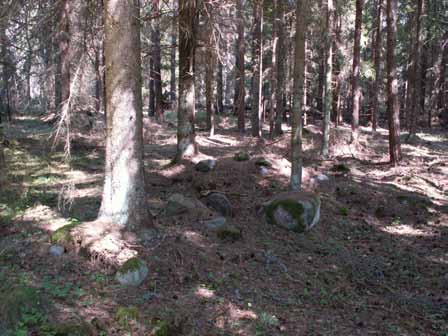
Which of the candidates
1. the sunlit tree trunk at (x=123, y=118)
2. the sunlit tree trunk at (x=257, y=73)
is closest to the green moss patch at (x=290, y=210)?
the sunlit tree trunk at (x=123, y=118)

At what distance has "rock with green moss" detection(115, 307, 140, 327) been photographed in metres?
5.09

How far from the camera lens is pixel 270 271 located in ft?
25.1

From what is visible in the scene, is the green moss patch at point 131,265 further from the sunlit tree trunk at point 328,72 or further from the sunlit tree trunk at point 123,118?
the sunlit tree trunk at point 328,72

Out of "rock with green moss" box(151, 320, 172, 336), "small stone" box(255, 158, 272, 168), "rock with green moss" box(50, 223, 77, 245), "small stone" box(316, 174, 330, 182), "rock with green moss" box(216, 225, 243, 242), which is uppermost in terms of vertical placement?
"small stone" box(255, 158, 272, 168)

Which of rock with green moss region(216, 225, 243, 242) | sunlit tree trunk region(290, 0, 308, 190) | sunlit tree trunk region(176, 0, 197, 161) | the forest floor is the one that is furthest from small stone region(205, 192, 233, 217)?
sunlit tree trunk region(176, 0, 197, 161)

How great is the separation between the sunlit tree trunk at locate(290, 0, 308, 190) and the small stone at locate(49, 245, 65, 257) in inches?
246

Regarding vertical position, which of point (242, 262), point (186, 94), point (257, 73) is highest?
point (257, 73)

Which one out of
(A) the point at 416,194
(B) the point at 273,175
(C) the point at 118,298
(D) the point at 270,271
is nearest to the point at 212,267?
(D) the point at 270,271

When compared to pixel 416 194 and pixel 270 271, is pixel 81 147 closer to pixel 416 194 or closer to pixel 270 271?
pixel 270 271

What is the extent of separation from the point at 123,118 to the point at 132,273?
254 centimetres

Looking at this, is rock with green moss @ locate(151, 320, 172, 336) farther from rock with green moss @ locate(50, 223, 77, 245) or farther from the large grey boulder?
the large grey boulder

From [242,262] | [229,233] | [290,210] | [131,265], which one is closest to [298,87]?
[290,210]

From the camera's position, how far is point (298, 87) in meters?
10.2

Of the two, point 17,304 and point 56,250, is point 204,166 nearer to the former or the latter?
point 56,250
